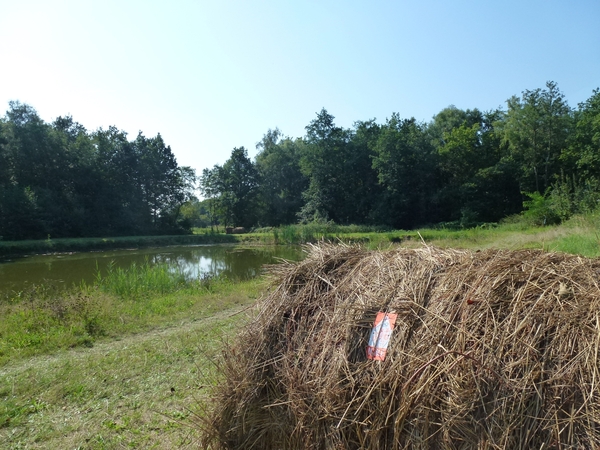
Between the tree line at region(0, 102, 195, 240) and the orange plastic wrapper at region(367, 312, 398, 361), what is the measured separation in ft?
125

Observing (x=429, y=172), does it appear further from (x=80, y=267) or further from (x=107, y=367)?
(x=107, y=367)

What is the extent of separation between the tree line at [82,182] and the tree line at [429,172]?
8.64 metres

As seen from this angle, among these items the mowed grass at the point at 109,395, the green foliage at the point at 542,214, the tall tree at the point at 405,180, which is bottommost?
the mowed grass at the point at 109,395

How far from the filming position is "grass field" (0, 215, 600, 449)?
164 inches

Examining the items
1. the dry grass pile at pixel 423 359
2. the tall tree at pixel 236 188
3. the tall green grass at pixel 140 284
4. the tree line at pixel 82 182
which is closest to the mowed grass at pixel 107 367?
the dry grass pile at pixel 423 359

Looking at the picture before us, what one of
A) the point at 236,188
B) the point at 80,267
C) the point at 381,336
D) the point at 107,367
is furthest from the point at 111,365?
the point at 236,188

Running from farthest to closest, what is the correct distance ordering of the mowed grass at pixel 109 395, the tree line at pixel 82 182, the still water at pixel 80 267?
1. the tree line at pixel 82 182
2. the still water at pixel 80 267
3. the mowed grass at pixel 109 395

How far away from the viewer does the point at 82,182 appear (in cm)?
4222

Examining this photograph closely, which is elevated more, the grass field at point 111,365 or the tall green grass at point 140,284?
the tall green grass at point 140,284

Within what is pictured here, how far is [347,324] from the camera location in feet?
9.68

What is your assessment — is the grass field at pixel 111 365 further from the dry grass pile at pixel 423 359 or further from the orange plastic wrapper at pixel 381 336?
the orange plastic wrapper at pixel 381 336

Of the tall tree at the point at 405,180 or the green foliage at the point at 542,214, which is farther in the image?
the tall tree at the point at 405,180

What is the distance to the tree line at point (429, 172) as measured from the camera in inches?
1401

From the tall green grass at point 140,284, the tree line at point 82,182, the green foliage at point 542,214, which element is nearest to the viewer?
the tall green grass at point 140,284
